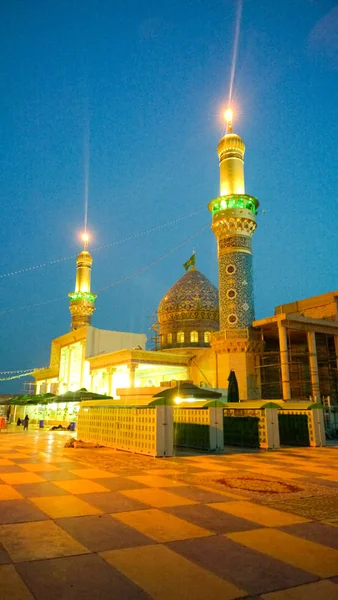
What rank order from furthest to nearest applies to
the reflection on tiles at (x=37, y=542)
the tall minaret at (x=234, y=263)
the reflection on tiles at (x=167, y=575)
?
1. the tall minaret at (x=234, y=263)
2. the reflection on tiles at (x=37, y=542)
3. the reflection on tiles at (x=167, y=575)

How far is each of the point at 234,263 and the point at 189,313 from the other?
41.6ft

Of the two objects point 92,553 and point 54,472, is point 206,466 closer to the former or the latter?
point 54,472

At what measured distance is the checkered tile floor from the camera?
10.5 ft

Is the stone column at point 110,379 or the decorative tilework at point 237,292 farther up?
the decorative tilework at point 237,292

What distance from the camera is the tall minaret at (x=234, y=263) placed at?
31422 mm

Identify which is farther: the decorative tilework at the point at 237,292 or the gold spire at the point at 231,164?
the gold spire at the point at 231,164

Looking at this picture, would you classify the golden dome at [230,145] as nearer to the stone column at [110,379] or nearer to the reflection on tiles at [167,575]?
the stone column at [110,379]

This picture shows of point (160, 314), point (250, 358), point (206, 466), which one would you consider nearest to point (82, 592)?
point (206, 466)

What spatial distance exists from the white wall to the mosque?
0.09 m

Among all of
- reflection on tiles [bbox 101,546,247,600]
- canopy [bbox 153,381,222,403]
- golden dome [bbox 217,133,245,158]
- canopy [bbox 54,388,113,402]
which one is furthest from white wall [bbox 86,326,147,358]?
reflection on tiles [bbox 101,546,247,600]

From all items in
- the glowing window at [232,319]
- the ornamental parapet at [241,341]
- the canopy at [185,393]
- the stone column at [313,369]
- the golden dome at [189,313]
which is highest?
the golden dome at [189,313]

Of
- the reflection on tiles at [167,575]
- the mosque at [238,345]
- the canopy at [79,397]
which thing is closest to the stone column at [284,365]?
the mosque at [238,345]

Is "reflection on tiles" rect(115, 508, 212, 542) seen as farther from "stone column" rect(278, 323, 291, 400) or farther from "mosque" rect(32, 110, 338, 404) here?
"stone column" rect(278, 323, 291, 400)

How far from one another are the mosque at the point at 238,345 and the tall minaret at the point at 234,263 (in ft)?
0.23
